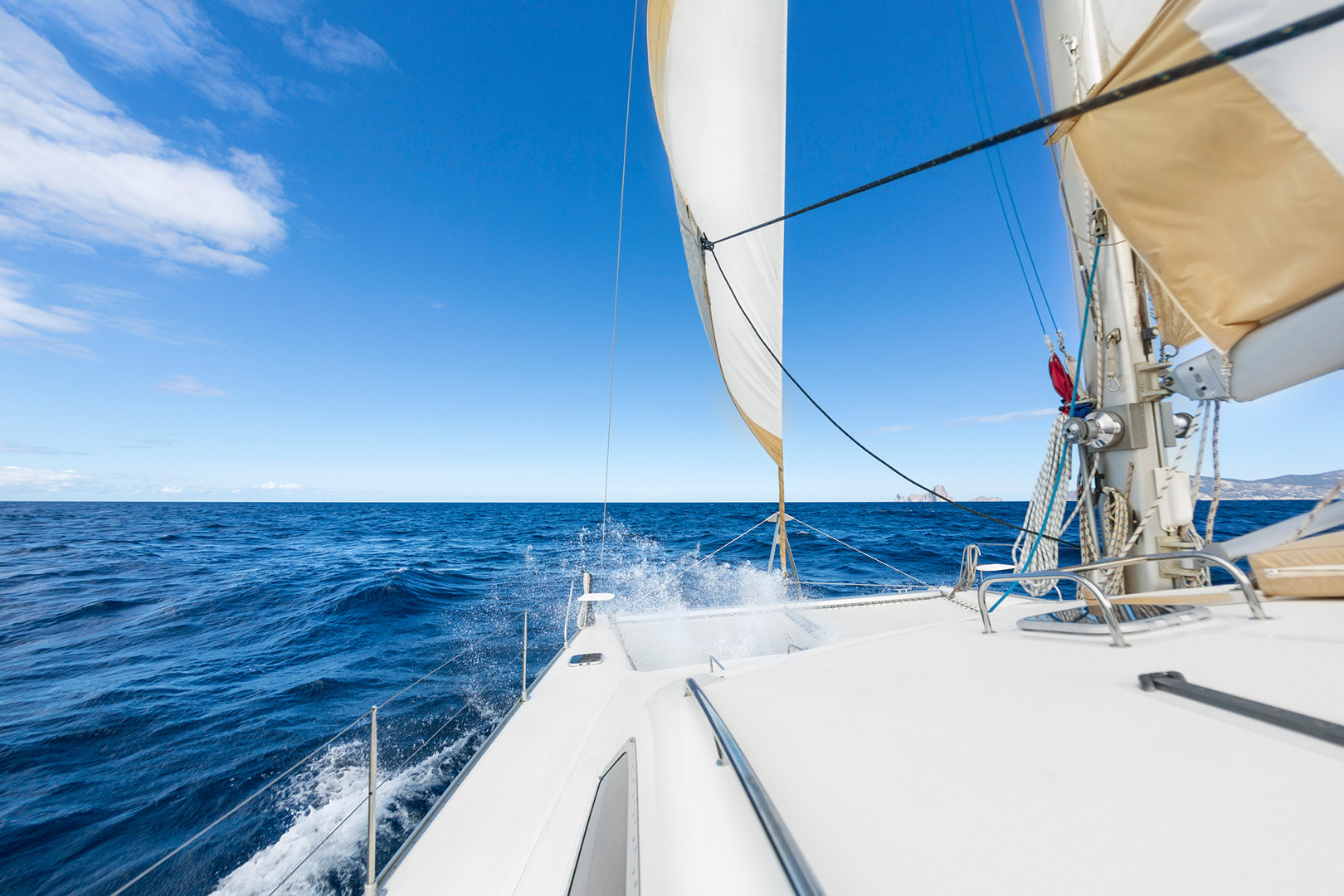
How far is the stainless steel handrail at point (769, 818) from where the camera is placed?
2.51 ft

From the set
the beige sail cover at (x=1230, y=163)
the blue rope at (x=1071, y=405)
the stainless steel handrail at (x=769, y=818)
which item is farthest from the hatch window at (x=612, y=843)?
the blue rope at (x=1071, y=405)

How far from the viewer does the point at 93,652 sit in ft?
22.4

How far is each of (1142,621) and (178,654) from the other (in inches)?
405

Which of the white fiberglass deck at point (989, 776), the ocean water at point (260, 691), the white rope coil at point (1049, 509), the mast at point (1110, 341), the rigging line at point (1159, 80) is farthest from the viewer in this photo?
the white rope coil at point (1049, 509)

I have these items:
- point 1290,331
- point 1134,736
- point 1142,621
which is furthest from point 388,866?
point 1290,331

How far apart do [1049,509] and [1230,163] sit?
3.12m

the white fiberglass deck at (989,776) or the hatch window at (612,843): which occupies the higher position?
the white fiberglass deck at (989,776)

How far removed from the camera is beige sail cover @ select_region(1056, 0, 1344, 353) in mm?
1365

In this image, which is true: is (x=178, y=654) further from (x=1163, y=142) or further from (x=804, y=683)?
(x=1163, y=142)

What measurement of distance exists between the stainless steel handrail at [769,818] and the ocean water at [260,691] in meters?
1.29

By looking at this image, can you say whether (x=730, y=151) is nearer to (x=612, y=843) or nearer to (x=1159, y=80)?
(x=1159, y=80)

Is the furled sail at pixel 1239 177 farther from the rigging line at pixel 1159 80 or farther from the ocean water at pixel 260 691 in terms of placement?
the ocean water at pixel 260 691

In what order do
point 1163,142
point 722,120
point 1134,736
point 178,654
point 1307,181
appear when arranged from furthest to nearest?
point 178,654 → point 722,120 → point 1163,142 → point 1307,181 → point 1134,736

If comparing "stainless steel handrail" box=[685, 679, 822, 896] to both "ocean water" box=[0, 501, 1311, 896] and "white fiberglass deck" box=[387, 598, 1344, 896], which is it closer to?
"white fiberglass deck" box=[387, 598, 1344, 896]
